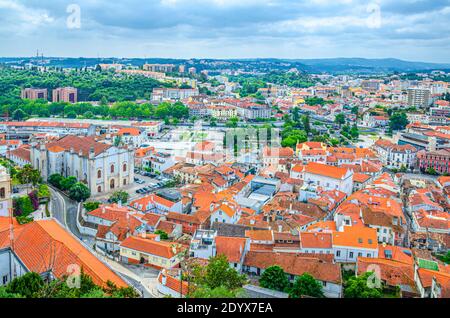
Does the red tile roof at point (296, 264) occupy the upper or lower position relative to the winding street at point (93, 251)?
upper

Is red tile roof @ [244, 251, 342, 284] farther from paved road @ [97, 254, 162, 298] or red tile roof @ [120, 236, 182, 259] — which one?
paved road @ [97, 254, 162, 298]

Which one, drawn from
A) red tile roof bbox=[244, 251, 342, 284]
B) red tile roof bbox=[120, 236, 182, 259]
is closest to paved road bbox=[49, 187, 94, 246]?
red tile roof bbox=[120, 236, 182, 259]

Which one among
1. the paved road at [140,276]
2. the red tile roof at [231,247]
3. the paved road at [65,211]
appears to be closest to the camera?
the paved road at [140,276]

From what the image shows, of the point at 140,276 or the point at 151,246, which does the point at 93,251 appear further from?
the point at 151,246

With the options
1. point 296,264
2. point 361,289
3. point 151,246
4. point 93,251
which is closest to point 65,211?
point 151,246

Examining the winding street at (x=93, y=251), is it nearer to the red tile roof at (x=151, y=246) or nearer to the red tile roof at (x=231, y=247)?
the red tile roof at (x=151, y=246)

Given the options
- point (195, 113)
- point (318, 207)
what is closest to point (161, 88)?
point (195, 113)

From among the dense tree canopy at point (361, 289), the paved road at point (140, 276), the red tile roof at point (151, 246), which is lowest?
the paved road at point (140, 276)

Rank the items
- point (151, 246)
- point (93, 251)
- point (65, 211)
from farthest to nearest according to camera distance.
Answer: point (65, 211), point (151, 246), point (93, 251)

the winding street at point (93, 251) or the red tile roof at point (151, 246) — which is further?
the red tile roof at point (151, 246)

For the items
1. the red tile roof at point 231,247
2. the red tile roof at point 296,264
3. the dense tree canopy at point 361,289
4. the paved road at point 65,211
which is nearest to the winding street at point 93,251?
the paved road at point 65,211
